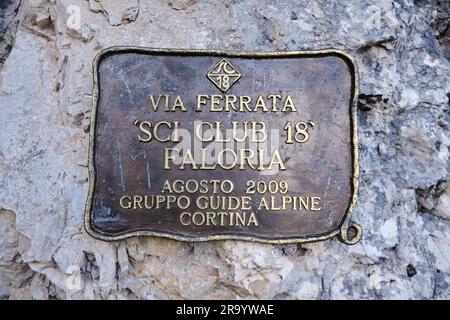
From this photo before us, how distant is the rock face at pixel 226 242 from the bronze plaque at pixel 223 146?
100 mm

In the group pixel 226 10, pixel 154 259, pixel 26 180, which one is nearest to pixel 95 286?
pixel 154 259

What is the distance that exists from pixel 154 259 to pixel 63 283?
0.46 meters

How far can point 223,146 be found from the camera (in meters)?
2.19

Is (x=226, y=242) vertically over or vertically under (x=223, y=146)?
under

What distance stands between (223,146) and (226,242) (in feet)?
1.53

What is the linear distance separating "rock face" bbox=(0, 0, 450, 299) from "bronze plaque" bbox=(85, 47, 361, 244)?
0.33 feet

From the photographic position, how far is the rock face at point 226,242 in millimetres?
2135

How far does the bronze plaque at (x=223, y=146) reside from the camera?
2125 mm

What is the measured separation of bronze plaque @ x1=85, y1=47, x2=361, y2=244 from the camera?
2125mm

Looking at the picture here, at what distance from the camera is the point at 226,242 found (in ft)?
6.99

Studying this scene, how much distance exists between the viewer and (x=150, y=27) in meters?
2.35

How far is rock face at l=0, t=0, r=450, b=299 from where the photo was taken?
213 cm
